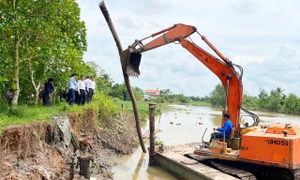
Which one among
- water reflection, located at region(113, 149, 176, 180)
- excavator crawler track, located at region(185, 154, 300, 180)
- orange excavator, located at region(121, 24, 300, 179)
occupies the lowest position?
water reflection, located at region(113, 149, 176, 180)

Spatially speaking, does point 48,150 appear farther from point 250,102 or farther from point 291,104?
point 250,102

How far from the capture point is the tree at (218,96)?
72.0m

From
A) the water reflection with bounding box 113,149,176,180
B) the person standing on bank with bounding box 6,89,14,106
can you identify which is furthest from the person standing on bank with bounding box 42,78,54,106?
the water reflection with bounding box 113,149,176,180

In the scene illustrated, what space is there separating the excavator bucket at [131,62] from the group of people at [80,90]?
2.60 m

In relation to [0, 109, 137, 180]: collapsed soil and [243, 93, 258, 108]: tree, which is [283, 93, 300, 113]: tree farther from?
[0, 109, 137, 180]: collapsed soil

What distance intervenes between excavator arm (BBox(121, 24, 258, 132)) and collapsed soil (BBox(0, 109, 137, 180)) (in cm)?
286

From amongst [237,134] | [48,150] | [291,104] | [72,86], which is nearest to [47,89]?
[72,86]

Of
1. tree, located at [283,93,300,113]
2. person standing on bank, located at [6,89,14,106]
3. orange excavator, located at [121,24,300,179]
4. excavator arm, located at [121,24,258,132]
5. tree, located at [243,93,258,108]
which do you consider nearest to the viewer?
orange excavator, located at [121,24,300,179]

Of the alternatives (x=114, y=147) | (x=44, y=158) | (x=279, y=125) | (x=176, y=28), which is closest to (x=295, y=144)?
(x=279, y=125)

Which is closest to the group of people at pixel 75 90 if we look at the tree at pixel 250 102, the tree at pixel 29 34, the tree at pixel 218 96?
the tree at pixel 29 34

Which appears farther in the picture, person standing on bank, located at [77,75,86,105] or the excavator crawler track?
person standing on bank, located at [77,75,86,105]

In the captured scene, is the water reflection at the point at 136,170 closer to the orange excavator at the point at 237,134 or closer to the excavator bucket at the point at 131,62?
→ the orange excavator at the point at 237,134

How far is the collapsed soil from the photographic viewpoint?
617 cm

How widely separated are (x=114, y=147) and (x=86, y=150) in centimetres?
280
